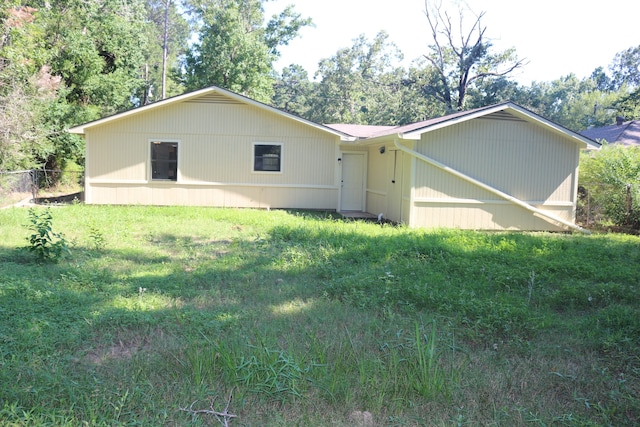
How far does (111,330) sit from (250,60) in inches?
1018

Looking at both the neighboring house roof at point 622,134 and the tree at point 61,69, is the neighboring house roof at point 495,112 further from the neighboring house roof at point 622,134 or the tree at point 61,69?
the tree at point 61,69

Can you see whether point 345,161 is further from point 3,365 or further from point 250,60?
point 250,60

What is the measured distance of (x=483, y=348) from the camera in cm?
486

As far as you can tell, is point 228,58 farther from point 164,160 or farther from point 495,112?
point 495,112

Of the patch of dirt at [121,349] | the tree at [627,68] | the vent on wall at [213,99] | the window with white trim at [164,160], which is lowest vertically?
the patch of dirt at [121,349]

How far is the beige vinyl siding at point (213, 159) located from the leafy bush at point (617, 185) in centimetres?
727

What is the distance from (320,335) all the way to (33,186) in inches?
623

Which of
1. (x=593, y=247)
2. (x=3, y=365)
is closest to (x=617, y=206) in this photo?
(x=593, y=247)

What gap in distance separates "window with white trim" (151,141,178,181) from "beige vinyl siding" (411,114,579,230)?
23.5 feet

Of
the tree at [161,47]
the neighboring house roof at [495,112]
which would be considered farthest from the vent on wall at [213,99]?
the tree at [161,47]

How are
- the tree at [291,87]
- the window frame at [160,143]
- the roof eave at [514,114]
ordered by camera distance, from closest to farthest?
the roof eave at [514,114], the window frame at [160,143], the tree at [291,87]

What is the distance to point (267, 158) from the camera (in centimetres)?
1562

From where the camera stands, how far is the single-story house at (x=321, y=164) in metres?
12.7

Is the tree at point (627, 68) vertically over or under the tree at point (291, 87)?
over
